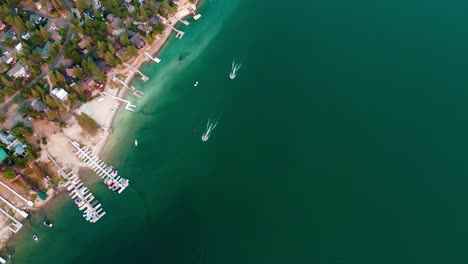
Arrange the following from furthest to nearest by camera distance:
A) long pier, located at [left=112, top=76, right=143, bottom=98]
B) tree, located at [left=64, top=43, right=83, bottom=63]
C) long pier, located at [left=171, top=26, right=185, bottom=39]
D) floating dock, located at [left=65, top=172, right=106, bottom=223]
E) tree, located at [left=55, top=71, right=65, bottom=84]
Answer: long pier, located at [left=171, top=26, right=185, bottom=39]
long pier, located at [left=112, top=76, right=143, bottom=98]
tree, located at [left=64, top=43, right=83, bottom=63]
tree, located at [left=55, top=71, right=65, bottom=84]
floating dock, located at [left=65, top=172, right=106, bottom=223]

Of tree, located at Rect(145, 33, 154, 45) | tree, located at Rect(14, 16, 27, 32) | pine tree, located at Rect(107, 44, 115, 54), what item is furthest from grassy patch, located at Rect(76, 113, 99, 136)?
tree, located at Rect(14, 16, 27, 32)

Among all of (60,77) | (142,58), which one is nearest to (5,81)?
(60,77)

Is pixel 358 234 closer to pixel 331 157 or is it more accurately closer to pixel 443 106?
pixel 331 157

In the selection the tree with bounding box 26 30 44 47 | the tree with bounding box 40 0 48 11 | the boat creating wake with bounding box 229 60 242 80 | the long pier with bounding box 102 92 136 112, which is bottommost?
the boat creating wake with bounding box 229 60 242 80

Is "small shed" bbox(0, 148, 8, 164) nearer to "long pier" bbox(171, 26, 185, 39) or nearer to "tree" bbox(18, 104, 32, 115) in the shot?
"tree" bbox(18, 104, 32, 115)

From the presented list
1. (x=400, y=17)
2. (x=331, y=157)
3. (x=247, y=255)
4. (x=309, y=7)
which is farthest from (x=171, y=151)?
(x=400, y=17)
